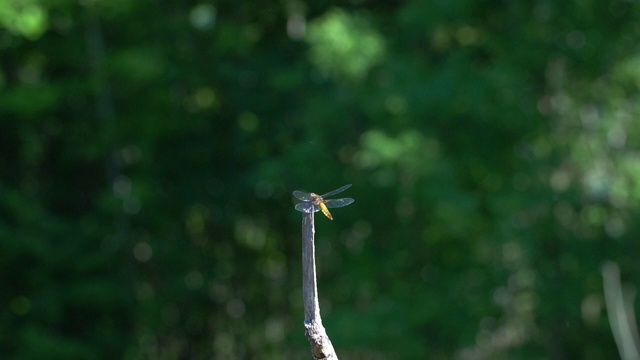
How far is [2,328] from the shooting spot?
284 inches

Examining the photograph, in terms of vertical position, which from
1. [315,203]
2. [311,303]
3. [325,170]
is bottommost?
[311,303]

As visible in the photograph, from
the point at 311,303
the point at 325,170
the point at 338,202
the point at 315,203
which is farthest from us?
the point at 325,170

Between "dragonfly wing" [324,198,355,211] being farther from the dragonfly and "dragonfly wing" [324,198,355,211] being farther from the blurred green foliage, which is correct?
the blurred green foliage

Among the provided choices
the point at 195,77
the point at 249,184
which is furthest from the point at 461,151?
the point at 195,77

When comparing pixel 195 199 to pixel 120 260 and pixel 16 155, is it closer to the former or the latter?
pixel 120 260

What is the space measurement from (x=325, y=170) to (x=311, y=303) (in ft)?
17.1

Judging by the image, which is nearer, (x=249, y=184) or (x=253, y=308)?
(x=249, y=184)

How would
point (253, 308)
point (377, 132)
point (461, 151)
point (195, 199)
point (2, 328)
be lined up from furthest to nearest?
point (253, 308), point (195, 199), point (2, 328), point (461, 151), point (377, 132)

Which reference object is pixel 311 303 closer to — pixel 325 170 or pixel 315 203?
pixel 315 203

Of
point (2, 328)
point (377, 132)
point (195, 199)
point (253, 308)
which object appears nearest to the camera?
point (377, 132)

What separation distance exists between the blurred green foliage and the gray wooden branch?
187 inches

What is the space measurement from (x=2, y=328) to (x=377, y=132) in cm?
325

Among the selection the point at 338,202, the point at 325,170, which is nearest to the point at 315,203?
the point at 338,202

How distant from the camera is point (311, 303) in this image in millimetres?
1035
